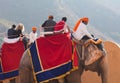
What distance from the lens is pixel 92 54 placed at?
9.80m

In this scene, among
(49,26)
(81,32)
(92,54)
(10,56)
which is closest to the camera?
(92,54)

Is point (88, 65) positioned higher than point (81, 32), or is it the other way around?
point (81, 32)

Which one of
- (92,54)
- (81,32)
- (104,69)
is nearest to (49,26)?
(81,32)

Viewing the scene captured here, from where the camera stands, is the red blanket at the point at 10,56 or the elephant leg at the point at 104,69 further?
the red blanket at the point at 10,56

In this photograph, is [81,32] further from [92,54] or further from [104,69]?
[104,69]

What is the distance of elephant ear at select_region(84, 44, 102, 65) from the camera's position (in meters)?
9.73

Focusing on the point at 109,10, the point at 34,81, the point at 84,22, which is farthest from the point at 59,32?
the point at 109,10

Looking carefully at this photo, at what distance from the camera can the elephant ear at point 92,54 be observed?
9727mm

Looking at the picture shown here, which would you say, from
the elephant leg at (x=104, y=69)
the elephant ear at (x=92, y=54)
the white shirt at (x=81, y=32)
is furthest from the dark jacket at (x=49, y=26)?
the elephant leg at (x=104, y=69)

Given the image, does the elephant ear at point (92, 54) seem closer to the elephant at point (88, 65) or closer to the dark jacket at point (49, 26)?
the elephant at point (88, 65)

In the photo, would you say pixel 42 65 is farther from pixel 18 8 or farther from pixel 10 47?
pixel 18 8

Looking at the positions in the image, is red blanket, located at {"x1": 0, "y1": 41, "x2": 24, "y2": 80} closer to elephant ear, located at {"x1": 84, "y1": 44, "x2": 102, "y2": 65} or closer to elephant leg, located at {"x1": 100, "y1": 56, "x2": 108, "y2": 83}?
elephant ear, located at {"x1": 84, "y1": 44, "x2": 102, "y2": 65}

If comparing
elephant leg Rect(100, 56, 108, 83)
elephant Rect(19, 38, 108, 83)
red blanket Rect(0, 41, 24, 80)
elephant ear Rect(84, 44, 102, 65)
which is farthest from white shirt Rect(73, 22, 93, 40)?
red blanket Rect(0, 41, 24, 80)

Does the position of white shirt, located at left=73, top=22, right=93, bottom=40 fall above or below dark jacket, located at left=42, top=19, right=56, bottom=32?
below
